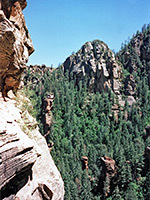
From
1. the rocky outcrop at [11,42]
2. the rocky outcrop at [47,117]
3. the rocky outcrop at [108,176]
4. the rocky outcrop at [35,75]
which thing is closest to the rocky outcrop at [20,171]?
the rocky outcrop at [11,42]

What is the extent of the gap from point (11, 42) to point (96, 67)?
87.8 meters

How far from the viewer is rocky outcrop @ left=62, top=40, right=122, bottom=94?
288 ft

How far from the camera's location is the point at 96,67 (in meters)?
92.6

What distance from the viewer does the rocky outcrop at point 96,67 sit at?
87750mm

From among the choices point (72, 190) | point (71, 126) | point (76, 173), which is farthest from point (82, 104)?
point (72, 190)

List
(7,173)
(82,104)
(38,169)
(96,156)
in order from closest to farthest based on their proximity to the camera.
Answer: (7,173) < (38,169) < (96,156) < (82,104)

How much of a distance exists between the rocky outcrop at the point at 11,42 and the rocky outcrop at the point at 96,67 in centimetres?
7835

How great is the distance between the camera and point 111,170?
3550cm

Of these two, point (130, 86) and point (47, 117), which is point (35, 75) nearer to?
point (47, 117)

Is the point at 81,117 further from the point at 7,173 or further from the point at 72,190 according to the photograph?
the point at 7,173

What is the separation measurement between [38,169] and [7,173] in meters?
3.52

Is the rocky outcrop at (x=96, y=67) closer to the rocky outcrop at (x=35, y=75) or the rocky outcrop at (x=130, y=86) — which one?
the rocky outcrop at (x=130, y=86)

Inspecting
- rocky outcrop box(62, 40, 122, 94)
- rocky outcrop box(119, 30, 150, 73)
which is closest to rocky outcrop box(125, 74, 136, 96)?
rocky outcrop box(62, 40, 122, 94)

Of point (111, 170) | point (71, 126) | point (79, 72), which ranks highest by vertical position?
point (79, 72)
